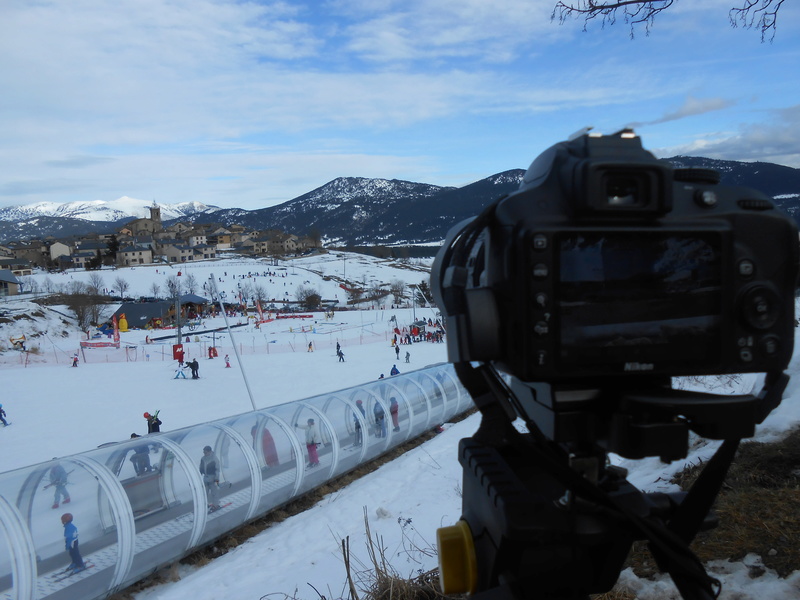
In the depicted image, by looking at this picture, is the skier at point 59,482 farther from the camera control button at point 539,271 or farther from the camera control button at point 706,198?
the camera control button at point 706,198

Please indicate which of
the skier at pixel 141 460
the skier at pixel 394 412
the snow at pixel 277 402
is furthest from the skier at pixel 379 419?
the skier at pixel 141 460

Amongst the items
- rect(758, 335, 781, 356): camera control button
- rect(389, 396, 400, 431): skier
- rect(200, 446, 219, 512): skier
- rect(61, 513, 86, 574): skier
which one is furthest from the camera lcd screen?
rect(389, 396, 400, 431): skier

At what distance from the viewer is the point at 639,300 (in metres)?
1.26

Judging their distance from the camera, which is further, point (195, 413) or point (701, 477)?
point (195, 413)

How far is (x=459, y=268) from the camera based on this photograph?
4.45ft

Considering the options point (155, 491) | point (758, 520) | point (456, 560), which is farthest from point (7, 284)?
point (456, 560)

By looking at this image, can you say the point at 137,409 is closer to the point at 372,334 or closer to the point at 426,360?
the point at 426,360

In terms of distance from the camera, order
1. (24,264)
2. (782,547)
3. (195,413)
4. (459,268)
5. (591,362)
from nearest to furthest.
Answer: (591,362) < (459,268) < (782,547) < (195,413) < (24,264)

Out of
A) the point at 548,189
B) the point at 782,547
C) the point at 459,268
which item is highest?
the point at 548,189

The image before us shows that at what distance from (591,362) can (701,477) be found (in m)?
0.44

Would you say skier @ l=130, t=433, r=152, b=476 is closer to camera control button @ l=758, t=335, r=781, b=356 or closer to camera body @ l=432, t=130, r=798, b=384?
camera body @ l=432, t=130, r=798, b=384

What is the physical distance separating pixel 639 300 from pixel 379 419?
38.7 ft

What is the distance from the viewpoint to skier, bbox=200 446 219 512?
8414mm

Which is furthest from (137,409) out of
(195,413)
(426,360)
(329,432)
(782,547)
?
(782,547)
